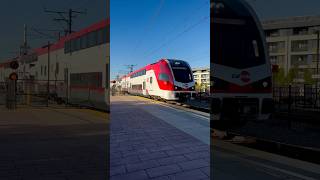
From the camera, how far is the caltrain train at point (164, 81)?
2.57 m

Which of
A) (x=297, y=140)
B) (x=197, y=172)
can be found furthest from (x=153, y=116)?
(x=297, y=140)

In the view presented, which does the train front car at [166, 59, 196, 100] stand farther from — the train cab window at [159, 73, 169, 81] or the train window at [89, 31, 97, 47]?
the train window at [89, 31, 97, 47]

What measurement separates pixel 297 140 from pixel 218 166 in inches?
168

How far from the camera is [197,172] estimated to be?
10.4 ft

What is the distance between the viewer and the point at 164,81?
321cm

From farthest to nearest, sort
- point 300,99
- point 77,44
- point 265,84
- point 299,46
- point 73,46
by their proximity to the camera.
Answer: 1. point 299,46
2. point 300,99
3. point 265,84
4. point 73,46
5. point 77,44

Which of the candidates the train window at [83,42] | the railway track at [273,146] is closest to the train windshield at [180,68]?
the train window at [83,42]

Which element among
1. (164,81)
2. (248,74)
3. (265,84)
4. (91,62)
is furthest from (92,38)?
(265,84)

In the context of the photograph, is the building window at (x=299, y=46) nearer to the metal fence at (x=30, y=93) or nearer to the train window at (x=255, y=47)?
the metal fence at (x=30, y=93)

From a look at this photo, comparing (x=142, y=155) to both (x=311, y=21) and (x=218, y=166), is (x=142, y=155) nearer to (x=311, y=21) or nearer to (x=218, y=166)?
(x=218, y=166)

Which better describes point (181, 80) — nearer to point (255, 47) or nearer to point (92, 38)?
point (92, 38)

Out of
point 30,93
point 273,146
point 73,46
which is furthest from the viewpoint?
point 30,93

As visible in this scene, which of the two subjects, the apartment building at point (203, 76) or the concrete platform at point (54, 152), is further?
the concrete platform at point (54, 152)

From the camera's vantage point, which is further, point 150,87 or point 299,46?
point 299,46
